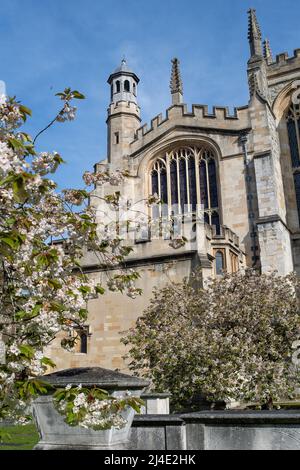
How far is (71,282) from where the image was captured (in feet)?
15.7

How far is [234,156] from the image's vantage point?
→ 84.0 feet

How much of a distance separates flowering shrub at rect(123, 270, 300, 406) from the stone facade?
201 inches

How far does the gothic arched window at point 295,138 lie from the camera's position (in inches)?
1041

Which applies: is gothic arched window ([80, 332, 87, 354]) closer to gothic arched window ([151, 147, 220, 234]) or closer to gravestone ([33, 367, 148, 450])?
gravestone ([33, 367, 148, 450])

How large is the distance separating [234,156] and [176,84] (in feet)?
A: 23.2

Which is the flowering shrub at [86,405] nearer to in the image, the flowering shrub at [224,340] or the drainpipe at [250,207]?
the flowering shrub at [224,340]

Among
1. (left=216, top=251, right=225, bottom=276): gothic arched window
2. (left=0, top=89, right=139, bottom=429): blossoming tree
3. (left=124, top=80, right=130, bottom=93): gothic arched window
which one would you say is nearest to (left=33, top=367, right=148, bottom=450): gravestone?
(left=0, top=89, right=139, bottom=429): blossoming tree

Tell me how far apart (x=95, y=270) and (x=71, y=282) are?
11719mm

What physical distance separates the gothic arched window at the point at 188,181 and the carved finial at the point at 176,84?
3.49m

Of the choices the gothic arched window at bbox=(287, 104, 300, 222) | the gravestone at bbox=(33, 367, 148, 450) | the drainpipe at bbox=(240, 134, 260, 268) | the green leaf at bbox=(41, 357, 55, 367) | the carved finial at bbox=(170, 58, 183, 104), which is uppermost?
the carved finial at bbox=(170, 58, 183, 104)

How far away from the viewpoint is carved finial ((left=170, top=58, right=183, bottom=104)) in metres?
28.9

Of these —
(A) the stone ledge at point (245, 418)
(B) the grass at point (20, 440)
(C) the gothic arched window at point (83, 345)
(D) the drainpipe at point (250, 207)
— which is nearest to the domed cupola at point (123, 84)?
(D) the drainpipe at point (250, 207)

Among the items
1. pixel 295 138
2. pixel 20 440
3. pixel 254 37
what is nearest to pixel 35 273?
pixel 20 440
